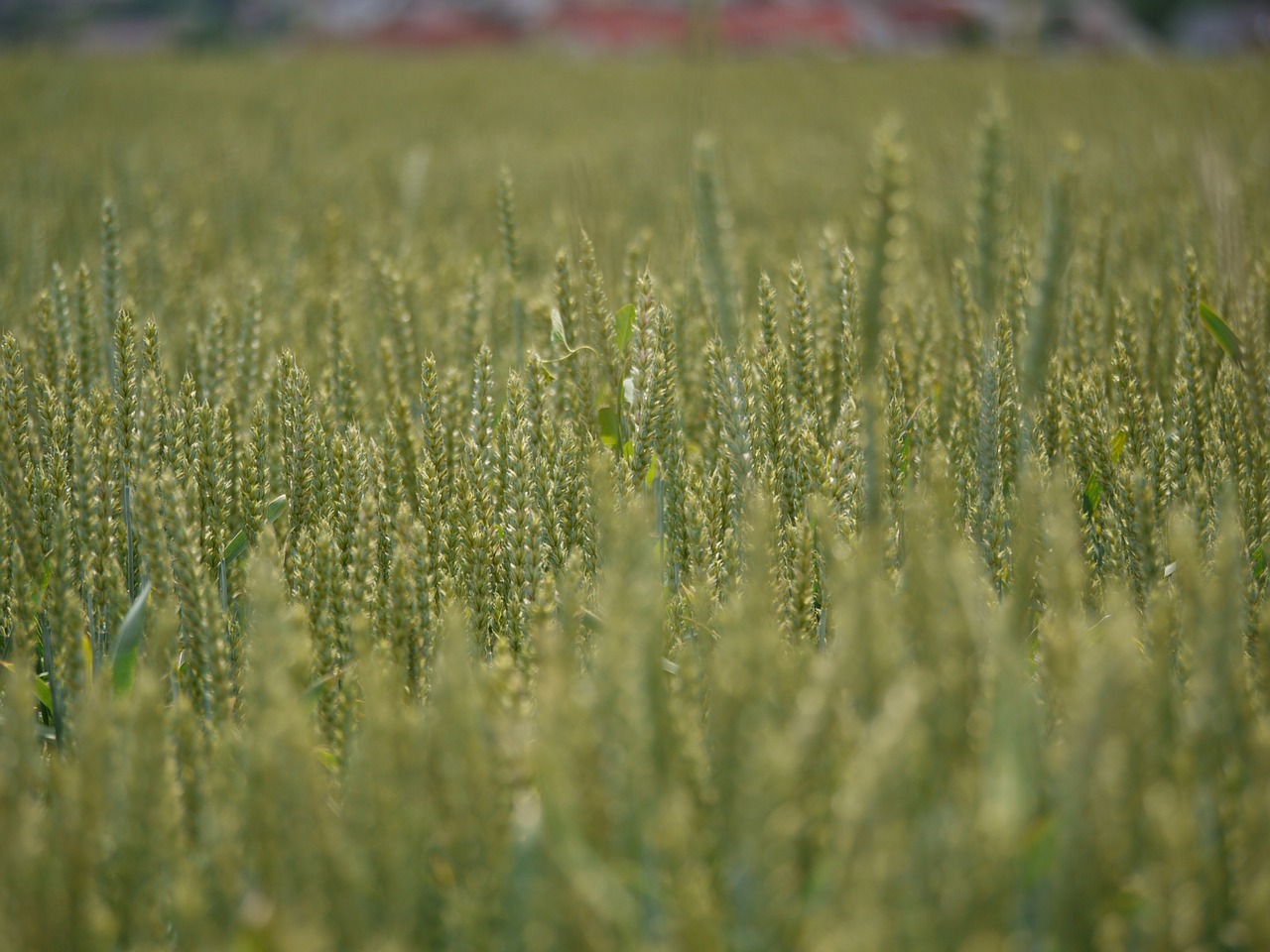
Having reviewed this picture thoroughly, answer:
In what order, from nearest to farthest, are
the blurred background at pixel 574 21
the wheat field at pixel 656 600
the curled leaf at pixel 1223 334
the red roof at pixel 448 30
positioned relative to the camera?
the wheat field at pixel 656 600 → the curled leaf at pixel 1223 334 → the blurred background at pixel 574 21 → the red roof at pixel 448 30

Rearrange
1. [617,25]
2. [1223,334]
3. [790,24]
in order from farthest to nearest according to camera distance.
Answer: [617,25] → [790,24] → [1223,334]

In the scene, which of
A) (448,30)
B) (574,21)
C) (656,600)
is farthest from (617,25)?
(656,600)

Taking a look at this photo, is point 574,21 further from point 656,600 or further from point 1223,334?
point 656,600

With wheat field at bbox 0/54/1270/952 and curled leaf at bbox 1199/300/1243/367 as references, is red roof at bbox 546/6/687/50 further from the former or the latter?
curled leaf at bbox 1199/300/1243/367

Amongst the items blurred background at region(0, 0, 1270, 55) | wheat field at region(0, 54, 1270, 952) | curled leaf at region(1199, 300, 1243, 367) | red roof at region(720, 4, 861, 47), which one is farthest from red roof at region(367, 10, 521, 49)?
curled leaf at region(1199, 300, 1243, 367)

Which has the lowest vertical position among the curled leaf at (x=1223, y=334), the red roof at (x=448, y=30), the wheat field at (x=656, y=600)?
the wheat field at (x=656, y=600)

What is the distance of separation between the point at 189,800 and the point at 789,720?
45cm

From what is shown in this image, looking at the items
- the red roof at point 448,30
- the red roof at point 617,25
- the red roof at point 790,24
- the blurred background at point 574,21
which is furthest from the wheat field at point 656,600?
the red roof at point 448,30

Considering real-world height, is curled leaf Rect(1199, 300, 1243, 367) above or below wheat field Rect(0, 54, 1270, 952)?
above

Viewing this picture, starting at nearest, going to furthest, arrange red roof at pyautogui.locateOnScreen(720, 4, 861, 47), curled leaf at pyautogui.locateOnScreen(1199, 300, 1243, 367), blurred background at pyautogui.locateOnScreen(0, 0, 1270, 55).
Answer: curled leaf at pyautogui.locateOnScreen(1199, 300, 1243, 367), blurred background at pyautogui.locateOnScreen(0, 0, 1270, 55), red roof at pyautogui.locateOnScreen(720, 4, 861, 47)

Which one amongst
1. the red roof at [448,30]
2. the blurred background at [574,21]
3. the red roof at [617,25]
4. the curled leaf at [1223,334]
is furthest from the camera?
the red roof at [448,30]

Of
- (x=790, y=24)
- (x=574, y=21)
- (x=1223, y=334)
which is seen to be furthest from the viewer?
(x=574, y=21)

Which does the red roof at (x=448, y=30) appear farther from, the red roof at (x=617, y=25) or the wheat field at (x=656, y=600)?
the wheat field at (x=656, y=600)

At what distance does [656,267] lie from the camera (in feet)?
6.96
